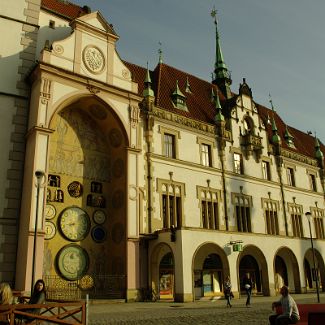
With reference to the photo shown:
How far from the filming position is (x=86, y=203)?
23.2 meters

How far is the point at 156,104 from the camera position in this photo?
94.9 feet

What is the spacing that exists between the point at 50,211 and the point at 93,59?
9.28 m

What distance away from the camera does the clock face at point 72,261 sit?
21.2m

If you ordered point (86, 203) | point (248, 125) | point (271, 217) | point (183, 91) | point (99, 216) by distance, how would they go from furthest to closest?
1. point (248, 125)
2. point (183, 91)
3. point (271, 217)
4. point (99, 216)
5. point (86, 203)

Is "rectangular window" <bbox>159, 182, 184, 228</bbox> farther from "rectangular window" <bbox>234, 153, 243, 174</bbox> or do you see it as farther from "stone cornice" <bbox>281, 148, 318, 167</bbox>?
"stone cornice" <bbox>281, 148, 318, 167</bbox>

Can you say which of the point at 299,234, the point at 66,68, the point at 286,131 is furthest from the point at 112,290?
the point at 286,131

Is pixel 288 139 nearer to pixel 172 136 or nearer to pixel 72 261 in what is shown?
pixel 172 136

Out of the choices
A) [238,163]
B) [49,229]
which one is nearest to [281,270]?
[238,163]

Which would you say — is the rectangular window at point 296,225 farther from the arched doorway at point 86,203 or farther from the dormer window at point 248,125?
the arched doorway at point 86,203

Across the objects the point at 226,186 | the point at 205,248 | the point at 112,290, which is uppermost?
the point at 226,186

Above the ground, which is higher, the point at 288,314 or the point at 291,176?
the point at 291,176

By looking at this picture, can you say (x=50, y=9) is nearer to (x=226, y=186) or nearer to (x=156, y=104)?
(x=156, y=104)

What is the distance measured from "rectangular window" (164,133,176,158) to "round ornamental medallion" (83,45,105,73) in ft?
22.6

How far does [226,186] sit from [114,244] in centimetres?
1104
